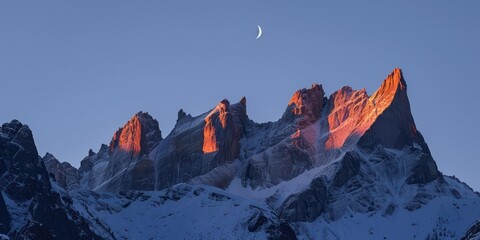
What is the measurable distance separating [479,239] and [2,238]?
2151 inches

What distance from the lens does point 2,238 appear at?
174375 mm

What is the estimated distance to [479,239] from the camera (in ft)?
591
